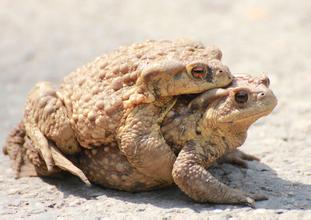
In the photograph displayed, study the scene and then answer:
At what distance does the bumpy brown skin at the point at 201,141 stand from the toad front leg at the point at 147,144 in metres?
0.06

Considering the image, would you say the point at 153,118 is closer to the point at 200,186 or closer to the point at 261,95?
the point at 200,186

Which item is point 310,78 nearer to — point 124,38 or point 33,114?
point 124,38

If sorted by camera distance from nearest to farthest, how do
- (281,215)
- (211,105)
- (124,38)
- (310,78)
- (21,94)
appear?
(281,215), (211,105), (21,94), (310,78), (124,38)

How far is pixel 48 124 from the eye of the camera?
3.98 metres

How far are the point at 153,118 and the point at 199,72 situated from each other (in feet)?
1.23

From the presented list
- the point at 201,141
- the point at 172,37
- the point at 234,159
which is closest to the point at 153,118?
the point at 201,141

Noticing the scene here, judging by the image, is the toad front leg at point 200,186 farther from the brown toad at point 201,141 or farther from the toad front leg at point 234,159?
the toad front leg at point 234,159

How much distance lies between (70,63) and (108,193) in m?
3.13

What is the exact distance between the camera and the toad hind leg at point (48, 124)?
3938 mm

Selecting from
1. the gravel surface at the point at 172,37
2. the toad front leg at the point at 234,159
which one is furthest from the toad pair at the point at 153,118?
the toad front leg at the point at 234,159

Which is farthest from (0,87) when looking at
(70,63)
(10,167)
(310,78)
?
(310,78)

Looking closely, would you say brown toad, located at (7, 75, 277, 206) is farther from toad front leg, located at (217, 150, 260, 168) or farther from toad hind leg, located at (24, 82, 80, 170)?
toad front leg, located at (217, 150, 260, 168)

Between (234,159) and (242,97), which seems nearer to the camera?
(242,97)

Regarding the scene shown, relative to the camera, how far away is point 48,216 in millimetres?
3711
